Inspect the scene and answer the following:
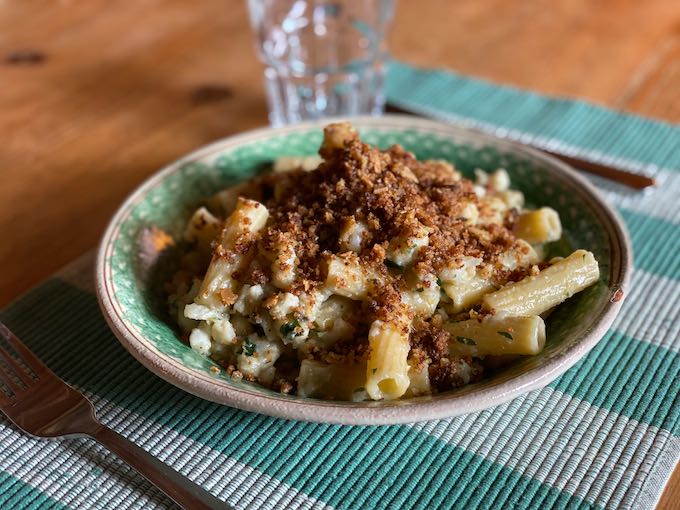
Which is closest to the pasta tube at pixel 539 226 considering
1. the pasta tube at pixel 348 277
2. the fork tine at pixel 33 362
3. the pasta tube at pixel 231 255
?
the pasta tube at pixel 348 277

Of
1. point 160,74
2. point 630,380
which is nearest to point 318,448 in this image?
point 630,380

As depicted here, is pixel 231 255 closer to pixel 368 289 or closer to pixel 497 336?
pixel 368 289

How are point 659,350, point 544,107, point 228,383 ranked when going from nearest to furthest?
point 228,383 < point 659,350 < point 544,107

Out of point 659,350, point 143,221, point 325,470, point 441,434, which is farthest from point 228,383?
point 659,350

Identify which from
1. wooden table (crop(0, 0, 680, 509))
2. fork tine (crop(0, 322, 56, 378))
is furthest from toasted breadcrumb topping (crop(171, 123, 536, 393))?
wooden table (crop(0, 0, 680, 509))

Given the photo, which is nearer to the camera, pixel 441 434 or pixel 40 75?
pixel 441 434

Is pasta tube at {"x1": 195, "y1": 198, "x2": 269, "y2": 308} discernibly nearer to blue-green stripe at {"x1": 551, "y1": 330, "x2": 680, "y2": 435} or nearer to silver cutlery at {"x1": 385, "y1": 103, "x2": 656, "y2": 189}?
blue-green stripe at {"x1": 551, "y1": 330, "x2": 680, "y2": 435}

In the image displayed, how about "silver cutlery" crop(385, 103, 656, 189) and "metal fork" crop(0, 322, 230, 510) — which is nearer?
"metal fork" crop(0, 322, 230, 510)

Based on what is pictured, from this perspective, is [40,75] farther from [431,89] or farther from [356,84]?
[431,89]

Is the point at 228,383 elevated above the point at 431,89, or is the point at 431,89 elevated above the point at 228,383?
the point at 228,383
